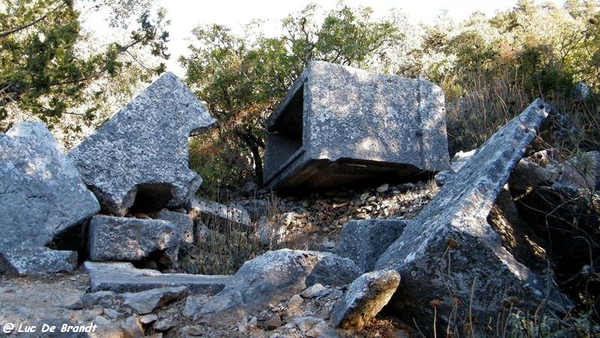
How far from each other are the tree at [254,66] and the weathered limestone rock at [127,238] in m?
2.13

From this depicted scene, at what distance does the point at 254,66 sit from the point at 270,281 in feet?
15.1

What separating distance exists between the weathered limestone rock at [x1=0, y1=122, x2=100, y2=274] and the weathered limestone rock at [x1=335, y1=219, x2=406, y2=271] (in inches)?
71.7

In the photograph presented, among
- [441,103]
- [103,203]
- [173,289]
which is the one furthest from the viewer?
[441,103]

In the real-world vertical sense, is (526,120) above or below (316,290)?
above

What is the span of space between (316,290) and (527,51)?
624 centimetres

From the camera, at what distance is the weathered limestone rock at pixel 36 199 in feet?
12.4

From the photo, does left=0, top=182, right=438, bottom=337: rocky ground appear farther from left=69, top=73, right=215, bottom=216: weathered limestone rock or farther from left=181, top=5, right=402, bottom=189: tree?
left=181, top=5, right=402, bottom=189: tree

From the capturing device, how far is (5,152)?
3998 mm

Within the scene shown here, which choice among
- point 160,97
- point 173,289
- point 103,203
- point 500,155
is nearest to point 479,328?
point 500,155

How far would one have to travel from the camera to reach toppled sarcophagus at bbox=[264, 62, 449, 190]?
5.30 metres

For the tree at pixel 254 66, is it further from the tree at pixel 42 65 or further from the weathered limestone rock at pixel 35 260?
the weathered limestone rock at pixel 35 260

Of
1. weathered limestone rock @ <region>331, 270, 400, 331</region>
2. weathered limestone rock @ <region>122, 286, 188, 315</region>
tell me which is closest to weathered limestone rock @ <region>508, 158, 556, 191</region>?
weathered limestone rock @ <region>331, 270, 400, 331</region>

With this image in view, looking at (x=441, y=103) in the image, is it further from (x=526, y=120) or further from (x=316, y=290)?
(x=316, y=290)

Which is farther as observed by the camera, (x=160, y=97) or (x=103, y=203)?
(x=160, y=97)
